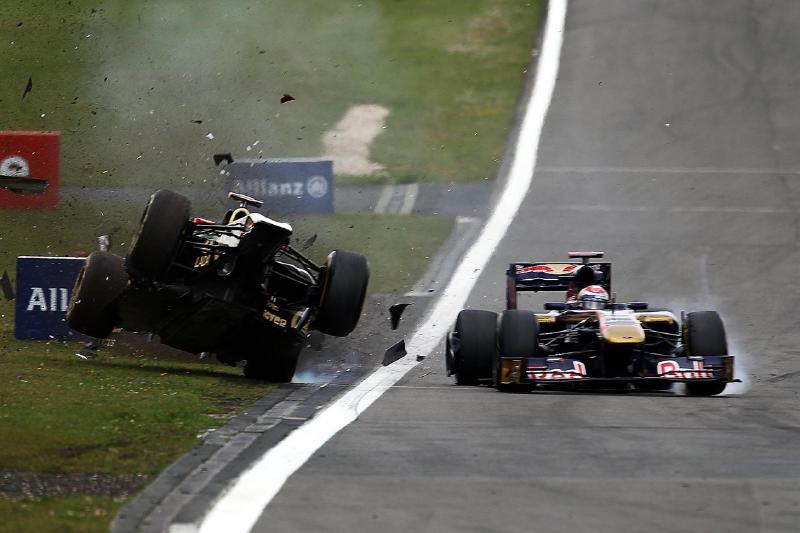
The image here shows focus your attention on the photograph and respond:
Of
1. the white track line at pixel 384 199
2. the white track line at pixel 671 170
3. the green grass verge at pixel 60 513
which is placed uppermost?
the white track line at pixel 671 170

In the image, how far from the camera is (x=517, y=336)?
1474 centimetres

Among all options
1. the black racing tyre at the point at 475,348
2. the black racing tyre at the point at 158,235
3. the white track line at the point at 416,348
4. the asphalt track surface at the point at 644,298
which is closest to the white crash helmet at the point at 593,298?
the black racing tyre at the point at 475,348

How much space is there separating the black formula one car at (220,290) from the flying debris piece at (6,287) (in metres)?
4.72

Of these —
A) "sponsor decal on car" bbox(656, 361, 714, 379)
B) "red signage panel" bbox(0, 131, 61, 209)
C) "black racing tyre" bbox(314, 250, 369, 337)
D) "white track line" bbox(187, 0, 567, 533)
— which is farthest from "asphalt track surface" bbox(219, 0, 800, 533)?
"red signage panel" bbox(0, 131, 61, 209)

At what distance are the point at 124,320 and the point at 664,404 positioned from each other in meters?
5.17

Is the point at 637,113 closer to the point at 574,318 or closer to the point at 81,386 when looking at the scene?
the point at 574,318

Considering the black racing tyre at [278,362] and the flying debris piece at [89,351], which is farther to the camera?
the flying debris piece at [89,351]

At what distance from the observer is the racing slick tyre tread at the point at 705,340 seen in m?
15.0

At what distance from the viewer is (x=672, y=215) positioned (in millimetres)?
25531

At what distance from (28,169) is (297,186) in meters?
4.02

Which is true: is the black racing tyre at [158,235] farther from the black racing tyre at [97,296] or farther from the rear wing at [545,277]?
the rear wing at [545,277]

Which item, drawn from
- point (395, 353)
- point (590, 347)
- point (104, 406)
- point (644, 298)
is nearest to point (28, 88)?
point (644, 298)

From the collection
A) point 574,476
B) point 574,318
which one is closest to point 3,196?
point 574,318

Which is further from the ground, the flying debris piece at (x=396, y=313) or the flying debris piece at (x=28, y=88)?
the flying debris piece at (x=28, y=88)
